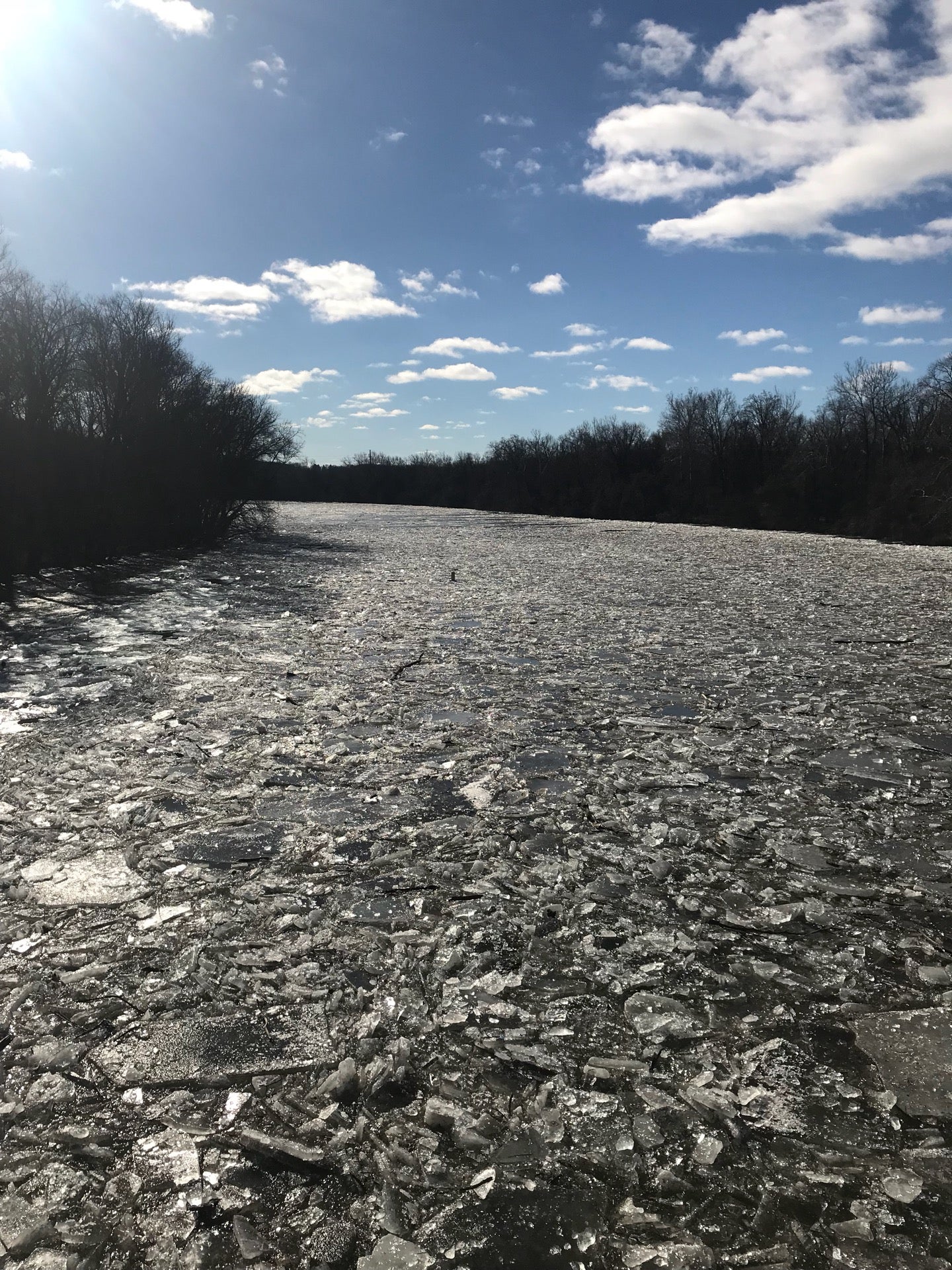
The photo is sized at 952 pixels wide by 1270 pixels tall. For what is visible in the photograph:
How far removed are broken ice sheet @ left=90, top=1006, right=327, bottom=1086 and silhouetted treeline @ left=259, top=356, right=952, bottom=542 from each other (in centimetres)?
3137

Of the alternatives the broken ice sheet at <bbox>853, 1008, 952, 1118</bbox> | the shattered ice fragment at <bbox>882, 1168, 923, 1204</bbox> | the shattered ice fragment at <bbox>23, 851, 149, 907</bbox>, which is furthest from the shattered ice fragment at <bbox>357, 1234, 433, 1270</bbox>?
the shattered ice fragment at <bbox>23, 851, 149, 907</bbox>

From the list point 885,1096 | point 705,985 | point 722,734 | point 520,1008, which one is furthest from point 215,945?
point 722,734

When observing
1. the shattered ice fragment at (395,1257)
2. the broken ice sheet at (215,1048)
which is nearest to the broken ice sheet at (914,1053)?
the shattered ice fragment at (395,1257)

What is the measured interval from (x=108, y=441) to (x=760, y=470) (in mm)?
62072

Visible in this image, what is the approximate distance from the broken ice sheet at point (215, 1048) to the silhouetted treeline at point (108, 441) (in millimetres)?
13241

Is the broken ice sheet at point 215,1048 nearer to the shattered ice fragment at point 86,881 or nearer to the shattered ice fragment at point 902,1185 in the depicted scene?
the shattered ice fragment at point 86,881

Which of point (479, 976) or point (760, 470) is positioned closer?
point (479, 976)

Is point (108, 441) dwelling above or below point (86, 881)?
above

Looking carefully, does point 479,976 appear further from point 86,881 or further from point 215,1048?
point 86,881

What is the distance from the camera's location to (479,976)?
2.95 meters

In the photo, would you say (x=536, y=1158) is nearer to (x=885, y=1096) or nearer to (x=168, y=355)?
(x=885, y=1096)

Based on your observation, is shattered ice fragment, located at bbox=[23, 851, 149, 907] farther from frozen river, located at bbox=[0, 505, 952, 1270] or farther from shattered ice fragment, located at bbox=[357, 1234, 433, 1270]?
shattered ice fragment, located at bbox=[357, 1234, 433, 1270]

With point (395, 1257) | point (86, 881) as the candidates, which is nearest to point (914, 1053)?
point (395, 1257)

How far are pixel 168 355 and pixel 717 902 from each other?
26.2m
